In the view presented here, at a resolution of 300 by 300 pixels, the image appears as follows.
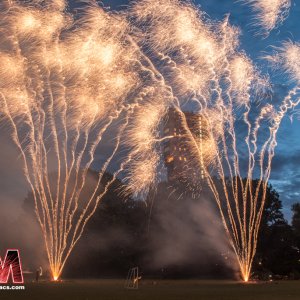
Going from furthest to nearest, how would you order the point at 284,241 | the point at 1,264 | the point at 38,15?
the point at 284,241 < the point at 38,15 < the point at 1,264

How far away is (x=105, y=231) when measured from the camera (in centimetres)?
5278

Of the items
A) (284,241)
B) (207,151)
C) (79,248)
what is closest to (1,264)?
(207,151)

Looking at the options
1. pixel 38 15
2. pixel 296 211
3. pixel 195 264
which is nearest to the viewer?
pixel 38 15

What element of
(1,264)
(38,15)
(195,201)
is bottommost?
(1,264)

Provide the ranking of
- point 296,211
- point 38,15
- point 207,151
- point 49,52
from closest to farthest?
point 38,15 < point 49,52 < point 207,151 < point 296,211

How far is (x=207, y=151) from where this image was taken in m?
29.1

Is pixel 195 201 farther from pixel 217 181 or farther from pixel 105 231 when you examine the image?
pixel 105 231

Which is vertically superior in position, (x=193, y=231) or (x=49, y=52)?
(x=49, y=52)

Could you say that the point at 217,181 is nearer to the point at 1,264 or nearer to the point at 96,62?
the point at 96,62

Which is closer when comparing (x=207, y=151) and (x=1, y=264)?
(x=1, y=264)

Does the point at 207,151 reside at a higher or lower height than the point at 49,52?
lower

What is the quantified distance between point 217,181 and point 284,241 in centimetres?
1010

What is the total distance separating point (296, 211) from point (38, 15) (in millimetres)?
47330

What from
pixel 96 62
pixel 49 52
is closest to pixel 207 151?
pixel 96 62
